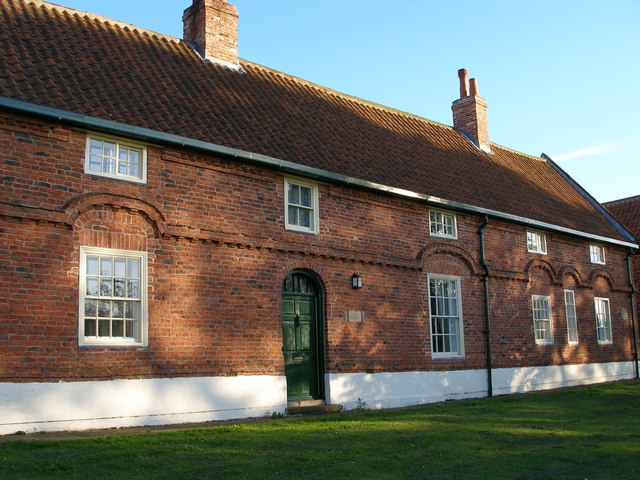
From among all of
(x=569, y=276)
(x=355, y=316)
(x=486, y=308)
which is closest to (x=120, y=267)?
(x=355, y=316)

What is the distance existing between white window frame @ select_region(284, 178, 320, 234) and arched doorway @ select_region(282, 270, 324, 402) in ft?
2.96

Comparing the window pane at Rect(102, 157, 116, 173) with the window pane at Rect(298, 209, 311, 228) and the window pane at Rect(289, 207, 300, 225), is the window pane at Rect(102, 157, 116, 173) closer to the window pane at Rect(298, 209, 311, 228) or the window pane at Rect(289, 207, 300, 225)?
the window pane at Rect(289, 207, 300, 225)

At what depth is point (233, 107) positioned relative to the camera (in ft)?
48.5

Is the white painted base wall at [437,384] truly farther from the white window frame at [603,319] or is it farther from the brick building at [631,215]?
the brick building at [631,215]

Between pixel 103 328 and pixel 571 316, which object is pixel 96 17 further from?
pixel 571 316

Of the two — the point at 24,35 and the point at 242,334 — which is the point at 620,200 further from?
the point at 24,35

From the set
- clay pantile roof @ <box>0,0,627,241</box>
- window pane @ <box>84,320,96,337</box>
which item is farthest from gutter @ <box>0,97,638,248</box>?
window pane @ <box>84,320,96,337</box>

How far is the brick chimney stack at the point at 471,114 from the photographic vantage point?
23.7 meters

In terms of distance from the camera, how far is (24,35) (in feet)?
41.1

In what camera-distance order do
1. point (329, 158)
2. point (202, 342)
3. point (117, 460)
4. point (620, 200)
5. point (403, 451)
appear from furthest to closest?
point (620, 200)
point (329, 158)
point (202, 342)
point (403, 451)
point (117, 460)

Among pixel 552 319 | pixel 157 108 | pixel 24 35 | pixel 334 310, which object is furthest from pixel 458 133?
pixel 24 35

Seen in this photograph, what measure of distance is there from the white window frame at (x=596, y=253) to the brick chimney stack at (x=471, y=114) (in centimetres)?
479

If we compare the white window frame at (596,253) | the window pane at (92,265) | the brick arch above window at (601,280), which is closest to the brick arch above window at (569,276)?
the brick arch above window at (601,280)

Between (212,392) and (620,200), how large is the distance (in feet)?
86.8
